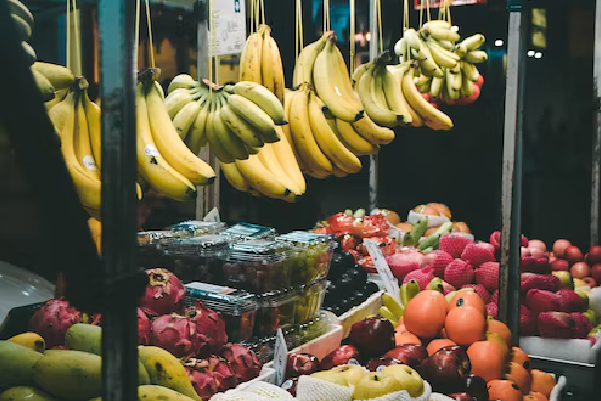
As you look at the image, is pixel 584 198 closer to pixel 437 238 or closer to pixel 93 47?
pixel 437 238

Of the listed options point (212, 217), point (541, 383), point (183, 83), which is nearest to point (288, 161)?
point (183, 83)

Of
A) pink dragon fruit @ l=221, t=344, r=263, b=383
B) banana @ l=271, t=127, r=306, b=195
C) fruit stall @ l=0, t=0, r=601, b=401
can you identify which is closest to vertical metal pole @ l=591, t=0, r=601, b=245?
fruit stall @ l=0, t=0, r=601, b=401

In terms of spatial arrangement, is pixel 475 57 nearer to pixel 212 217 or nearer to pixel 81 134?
pixel 212 217

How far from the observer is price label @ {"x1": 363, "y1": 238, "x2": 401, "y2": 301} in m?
3.01

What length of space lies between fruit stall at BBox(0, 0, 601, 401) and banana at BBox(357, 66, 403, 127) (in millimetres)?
10

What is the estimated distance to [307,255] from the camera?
2367mm

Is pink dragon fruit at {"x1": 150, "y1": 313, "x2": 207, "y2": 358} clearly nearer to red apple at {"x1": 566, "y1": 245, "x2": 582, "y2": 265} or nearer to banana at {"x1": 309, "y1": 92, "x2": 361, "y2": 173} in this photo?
Result: banana at {"x1": 309, "y1": 92, "x2": 361, "y2": 173}

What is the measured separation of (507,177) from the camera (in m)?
2.77

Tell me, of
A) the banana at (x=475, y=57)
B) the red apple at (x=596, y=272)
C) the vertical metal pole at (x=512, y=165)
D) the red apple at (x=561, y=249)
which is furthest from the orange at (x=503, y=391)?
the banana at (x=475, y=57)

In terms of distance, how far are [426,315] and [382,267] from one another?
1.89ft

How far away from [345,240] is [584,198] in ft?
9.51

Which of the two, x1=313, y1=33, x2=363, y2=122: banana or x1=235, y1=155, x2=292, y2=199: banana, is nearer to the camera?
x1=235, y1=155, x2=292, y2=199: banana

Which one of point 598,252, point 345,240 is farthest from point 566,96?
point 345,240

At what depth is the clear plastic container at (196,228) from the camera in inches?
96.6
